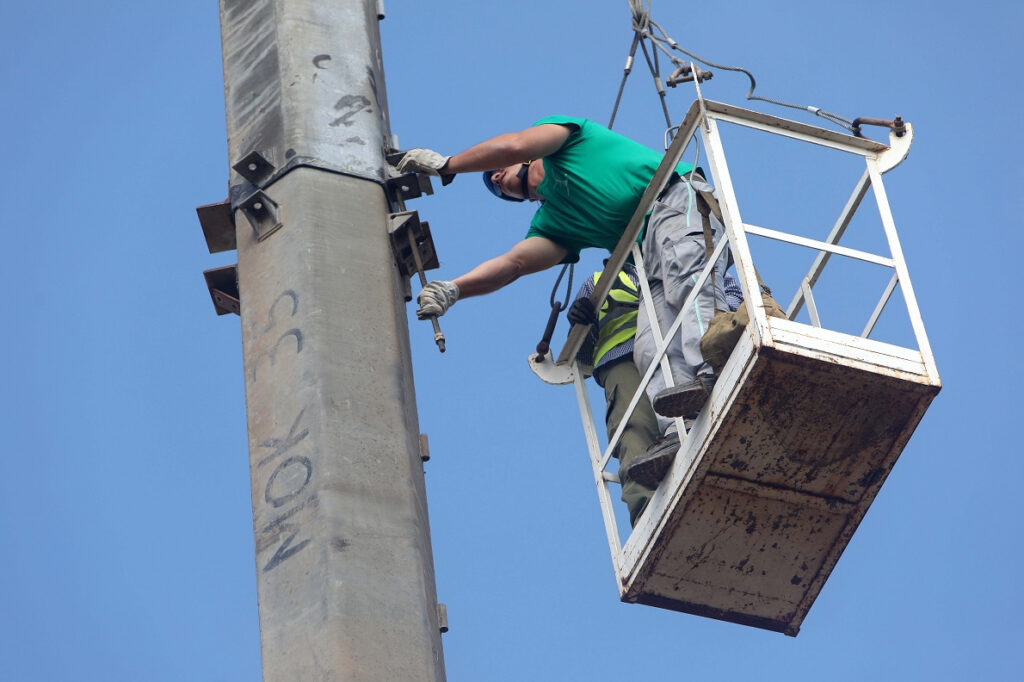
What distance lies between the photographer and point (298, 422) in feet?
18.2

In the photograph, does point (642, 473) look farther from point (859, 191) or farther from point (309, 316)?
point (309, 316)

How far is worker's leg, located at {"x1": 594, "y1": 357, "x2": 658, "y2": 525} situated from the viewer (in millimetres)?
8383

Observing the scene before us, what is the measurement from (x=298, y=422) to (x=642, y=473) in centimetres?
252

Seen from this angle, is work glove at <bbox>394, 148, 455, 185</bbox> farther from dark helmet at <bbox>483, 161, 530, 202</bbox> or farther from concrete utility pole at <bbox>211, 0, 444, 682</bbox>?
dark helmet at <bbox>483, 161, 530, 202</bbox>

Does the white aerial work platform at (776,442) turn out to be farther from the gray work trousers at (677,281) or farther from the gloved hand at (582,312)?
the gloved hand at (582,312)

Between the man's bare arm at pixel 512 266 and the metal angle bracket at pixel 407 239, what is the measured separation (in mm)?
1857

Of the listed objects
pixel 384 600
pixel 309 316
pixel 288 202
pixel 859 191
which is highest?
pixel 859 191

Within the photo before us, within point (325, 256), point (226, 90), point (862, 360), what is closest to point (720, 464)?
point (862, 360)

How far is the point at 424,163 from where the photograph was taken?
24.6 ft

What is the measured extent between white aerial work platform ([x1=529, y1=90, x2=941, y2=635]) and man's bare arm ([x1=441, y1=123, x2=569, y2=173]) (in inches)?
25.7

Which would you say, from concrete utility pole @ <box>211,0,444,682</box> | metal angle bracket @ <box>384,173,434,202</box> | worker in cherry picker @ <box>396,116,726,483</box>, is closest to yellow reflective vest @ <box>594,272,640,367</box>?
worker in cherry picker @ <box>396,116,726,483</box>

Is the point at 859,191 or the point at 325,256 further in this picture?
the point at 859,191

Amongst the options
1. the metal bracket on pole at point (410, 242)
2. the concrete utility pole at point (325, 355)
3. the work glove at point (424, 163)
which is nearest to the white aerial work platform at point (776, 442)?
the work glove at point (424, 163)

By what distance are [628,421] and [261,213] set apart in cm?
294
